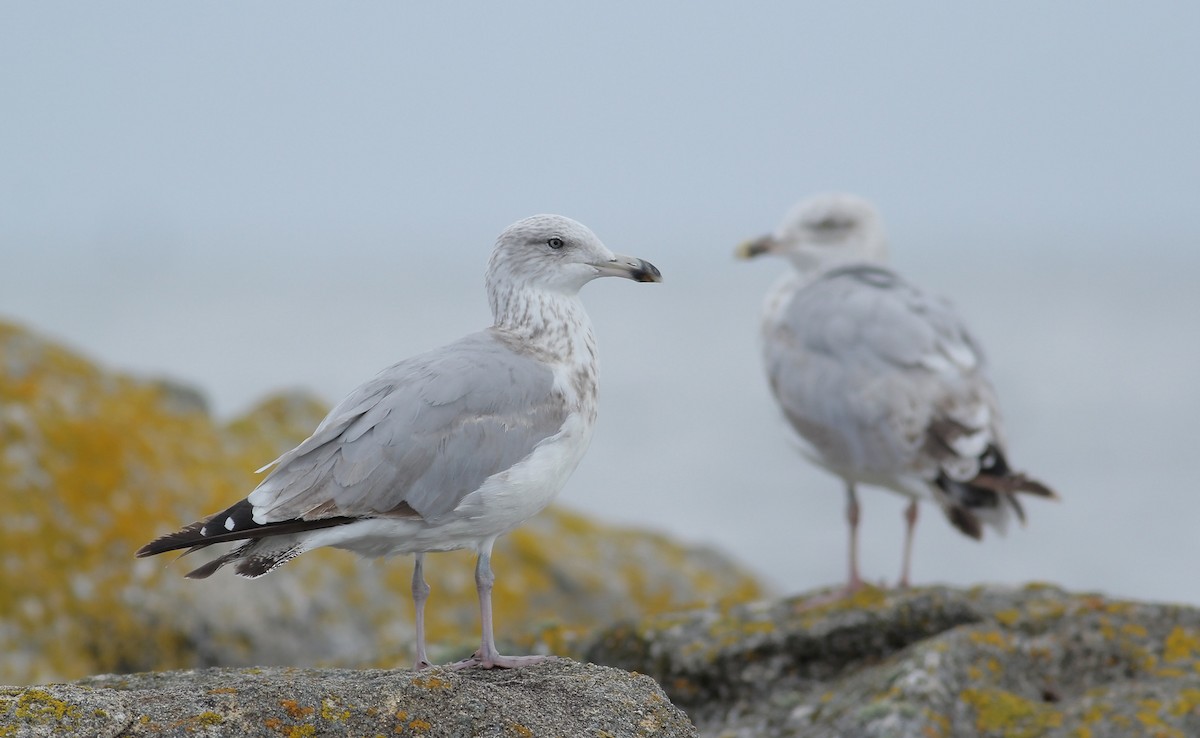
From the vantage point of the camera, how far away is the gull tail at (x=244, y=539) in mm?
3934

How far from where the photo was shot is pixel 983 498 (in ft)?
25.8

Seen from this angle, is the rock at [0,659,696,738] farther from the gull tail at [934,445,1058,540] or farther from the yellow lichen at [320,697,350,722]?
the gull tail at [934,445,1058,540]

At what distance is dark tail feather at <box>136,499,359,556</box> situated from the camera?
3887 millimetres

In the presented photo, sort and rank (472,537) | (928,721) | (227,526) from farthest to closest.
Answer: (928,721) < (472,537) < (227,526)

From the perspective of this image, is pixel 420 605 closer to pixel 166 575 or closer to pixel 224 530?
pixel 224 530

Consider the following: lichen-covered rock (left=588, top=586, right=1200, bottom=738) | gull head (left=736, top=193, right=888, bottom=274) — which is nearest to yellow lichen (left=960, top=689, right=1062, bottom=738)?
lichen-covered rock (left=588, top=586, right=1200, bottom=738)

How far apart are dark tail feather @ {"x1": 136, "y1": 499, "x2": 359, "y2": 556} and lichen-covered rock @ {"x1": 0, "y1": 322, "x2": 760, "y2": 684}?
7.28 ft

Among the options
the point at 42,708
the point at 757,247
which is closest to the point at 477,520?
the point at 42,708

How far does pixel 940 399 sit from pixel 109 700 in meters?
5.72

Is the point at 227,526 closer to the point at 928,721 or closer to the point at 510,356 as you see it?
the point at 510,356

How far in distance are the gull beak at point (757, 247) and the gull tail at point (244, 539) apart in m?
6.34

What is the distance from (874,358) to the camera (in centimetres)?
Result: 816

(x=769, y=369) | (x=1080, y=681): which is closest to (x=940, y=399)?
(x=769, y=369)

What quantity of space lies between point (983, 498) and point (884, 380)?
98cm
